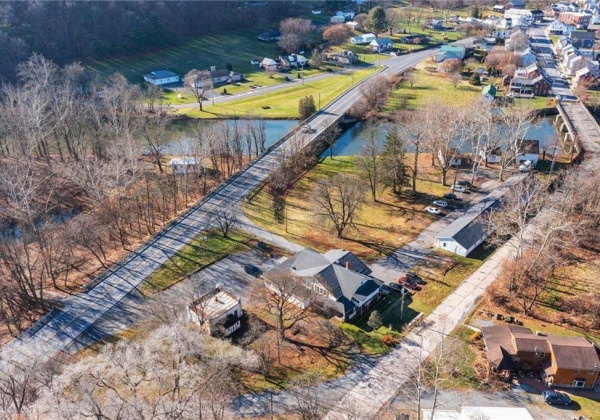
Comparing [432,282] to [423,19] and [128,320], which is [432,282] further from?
[423,19]

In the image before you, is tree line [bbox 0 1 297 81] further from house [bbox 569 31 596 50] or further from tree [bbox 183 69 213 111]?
house [bbox 569 31 596 50]

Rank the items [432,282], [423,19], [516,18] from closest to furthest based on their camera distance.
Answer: [432,282] < [516,18] < [423,19]

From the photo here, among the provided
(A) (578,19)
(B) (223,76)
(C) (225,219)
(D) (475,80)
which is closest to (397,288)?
(C) (225,219)

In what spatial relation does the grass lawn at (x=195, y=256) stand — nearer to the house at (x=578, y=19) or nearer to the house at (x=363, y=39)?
the house at (x=363, y=39)

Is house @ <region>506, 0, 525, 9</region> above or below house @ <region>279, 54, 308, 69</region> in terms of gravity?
above

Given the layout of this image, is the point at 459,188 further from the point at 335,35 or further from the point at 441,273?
the point at 335,35

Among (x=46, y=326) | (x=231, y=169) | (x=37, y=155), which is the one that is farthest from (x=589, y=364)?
(x=37, y=155)

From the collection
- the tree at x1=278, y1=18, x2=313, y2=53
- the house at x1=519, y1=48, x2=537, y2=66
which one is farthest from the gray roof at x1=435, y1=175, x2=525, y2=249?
the tree at x1=278, y1=18, x2=313, y2=53
